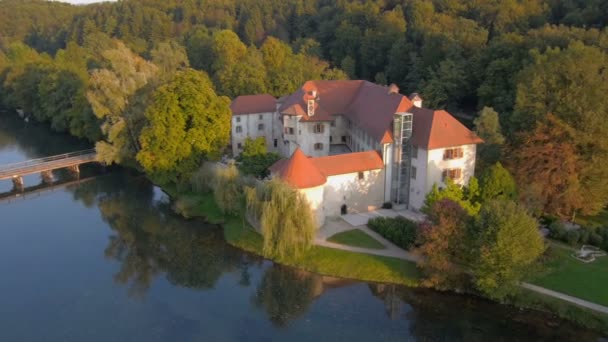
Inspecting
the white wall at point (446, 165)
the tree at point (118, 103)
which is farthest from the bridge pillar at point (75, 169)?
the white wall at point (446, 165)

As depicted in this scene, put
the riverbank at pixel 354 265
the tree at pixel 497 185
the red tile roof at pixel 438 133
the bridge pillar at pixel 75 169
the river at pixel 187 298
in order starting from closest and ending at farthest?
the river at pixel 187 298 < the riverbank at pixel 354 265 < the tree at pixel 497 185 < the red tile roof at pixel 438 133 < the bridge pillar at pixel 75 169

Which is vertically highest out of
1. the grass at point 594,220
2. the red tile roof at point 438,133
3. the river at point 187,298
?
the red tile roof at point 438,133

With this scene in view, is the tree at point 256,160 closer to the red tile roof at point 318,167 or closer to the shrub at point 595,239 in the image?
the red tile roof at point 318,167

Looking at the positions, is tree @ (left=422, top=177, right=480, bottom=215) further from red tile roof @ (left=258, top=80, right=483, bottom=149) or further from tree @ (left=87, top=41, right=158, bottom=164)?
tree @ (left=87, top=41, right=158, bottom=164)

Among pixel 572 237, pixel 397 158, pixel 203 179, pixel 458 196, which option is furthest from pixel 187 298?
pixel 572 237

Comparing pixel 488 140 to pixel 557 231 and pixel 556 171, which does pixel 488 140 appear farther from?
pixel 557 231

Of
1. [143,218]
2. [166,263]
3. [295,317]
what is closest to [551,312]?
Result: [295,317]
